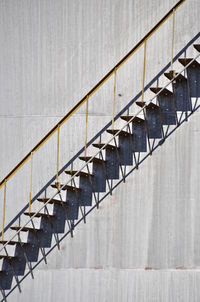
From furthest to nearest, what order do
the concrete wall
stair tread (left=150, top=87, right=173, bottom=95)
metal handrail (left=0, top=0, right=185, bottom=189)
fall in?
the concrete wall, stair tread (left=150, top=87, right=173, bottom=95), metal handrail (left=0, top=0, right=185, bottom=189)

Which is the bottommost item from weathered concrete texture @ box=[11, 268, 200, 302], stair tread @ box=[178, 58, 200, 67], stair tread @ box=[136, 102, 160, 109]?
weathered concrete texture @ box=[11, 268, 200, 302]

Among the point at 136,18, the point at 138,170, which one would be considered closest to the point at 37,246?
the point at 138,170

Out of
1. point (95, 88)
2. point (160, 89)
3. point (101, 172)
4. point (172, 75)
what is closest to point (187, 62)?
point (172, 75)

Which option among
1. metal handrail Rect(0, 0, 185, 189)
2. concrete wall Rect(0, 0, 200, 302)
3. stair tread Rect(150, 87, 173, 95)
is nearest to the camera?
metal handrail Rect(0, 0, 185, 189)

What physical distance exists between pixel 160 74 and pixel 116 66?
102cm

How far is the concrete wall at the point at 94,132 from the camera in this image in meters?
13.4

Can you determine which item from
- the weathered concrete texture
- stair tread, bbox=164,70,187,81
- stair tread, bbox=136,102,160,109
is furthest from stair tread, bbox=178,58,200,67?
the weathered concrete texture

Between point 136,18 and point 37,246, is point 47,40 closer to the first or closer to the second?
point 136,18

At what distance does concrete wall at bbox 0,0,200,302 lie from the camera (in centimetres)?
1338

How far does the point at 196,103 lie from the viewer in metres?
13.5

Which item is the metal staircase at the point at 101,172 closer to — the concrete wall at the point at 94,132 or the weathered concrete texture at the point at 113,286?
the concrete wall at the point at 94,132

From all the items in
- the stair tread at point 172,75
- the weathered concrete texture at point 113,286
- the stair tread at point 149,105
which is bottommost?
the weathered concrete texture at point 113,286

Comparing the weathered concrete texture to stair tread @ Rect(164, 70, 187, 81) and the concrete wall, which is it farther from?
stair tread @ Rect(164, 70, 187, 81)

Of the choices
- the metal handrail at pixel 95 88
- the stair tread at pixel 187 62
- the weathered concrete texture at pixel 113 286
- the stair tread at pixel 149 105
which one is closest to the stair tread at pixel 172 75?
the stair tread at pixel 187 62
